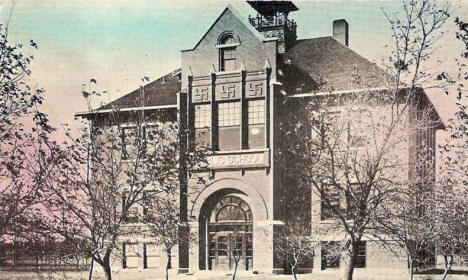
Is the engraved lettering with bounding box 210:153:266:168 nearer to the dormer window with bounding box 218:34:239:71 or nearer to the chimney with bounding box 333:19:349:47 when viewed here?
the dormer window with bounding box 218:34:239:71

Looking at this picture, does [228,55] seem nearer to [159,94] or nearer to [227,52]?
[227,52]

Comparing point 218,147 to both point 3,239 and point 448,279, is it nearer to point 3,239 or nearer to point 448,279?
point 448,279

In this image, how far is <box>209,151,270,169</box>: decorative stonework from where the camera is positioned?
1313 inches

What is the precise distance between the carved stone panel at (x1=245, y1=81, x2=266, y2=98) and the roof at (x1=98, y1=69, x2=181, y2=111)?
14.0 ft

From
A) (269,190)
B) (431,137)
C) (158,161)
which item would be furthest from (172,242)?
(431,137)

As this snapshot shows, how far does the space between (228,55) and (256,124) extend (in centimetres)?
395

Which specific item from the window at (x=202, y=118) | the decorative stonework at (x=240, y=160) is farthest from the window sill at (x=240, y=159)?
the window at (x=202, y=118)

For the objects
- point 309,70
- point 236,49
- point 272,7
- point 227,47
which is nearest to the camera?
point 236,49

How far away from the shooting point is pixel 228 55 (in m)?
35.2

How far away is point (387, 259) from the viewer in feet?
103

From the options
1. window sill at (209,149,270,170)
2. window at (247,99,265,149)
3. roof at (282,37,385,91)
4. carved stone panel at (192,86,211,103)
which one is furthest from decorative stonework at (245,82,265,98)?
window sill at (209,149,270,170)

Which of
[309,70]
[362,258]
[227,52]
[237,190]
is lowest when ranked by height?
[362,258]

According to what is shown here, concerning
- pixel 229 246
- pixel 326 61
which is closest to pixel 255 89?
pixel 326 61

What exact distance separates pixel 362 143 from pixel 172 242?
7.92m
